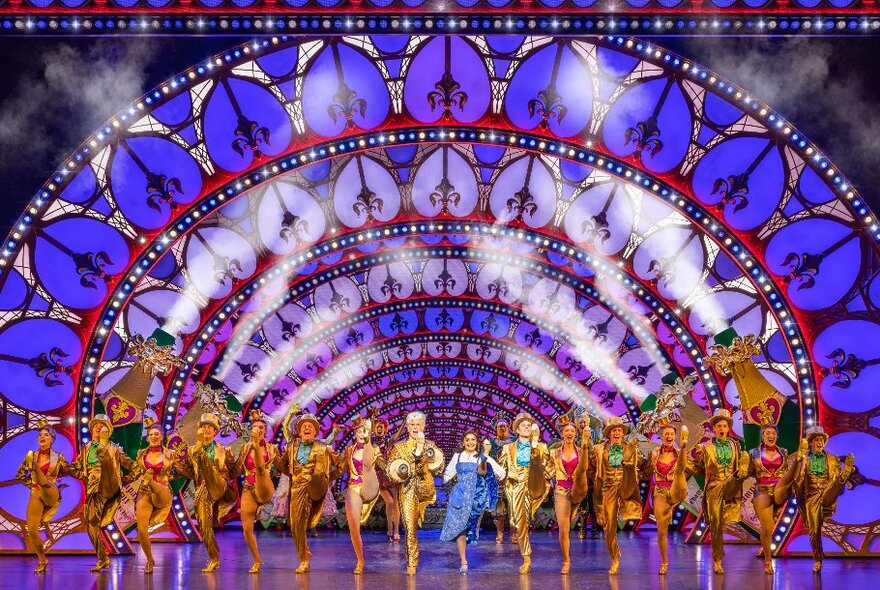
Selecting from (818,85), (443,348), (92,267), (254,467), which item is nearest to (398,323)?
(443,348)

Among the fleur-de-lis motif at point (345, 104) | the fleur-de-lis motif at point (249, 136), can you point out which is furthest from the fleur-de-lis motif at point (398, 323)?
the fleur-de-lis motif at point (345, 104)

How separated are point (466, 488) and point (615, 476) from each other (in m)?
2.33

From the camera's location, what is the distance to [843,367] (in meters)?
14.7

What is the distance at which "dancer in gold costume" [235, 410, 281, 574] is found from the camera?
42.6ft

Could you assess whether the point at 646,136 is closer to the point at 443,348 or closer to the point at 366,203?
the point at 366,203

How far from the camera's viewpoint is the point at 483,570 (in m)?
12.8

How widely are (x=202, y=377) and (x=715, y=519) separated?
52.2 ft

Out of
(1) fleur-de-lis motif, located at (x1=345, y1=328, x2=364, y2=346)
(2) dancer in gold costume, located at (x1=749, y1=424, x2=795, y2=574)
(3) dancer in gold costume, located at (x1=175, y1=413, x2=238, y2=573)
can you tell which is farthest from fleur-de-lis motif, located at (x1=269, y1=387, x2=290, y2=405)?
(2) dancer in gold costume, located at (x1=749, y1=424, x2=795, y2=574)

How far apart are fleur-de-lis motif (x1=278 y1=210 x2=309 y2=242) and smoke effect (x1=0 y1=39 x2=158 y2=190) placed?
23.3 ft

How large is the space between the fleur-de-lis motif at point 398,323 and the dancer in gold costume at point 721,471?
17.0 meters

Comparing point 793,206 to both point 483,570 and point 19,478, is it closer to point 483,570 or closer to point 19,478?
point 483,570

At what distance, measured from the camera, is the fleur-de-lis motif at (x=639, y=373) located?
27.0 m

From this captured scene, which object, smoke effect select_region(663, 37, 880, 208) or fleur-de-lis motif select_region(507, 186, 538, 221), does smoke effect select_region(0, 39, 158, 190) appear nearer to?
smoke effect select_region(663, 37, 880, 208)

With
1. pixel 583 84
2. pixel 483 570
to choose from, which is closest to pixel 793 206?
pixel 583 84
